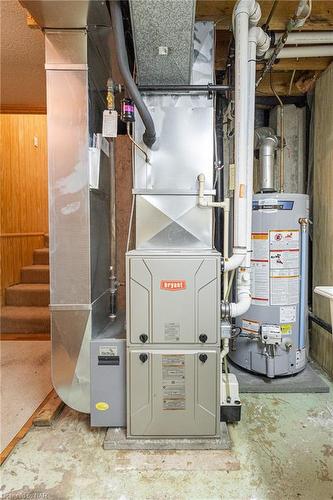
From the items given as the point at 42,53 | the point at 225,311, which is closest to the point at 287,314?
the point at 225,311

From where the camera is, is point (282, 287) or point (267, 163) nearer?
point (282, 287)

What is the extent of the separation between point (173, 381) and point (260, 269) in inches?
41.6

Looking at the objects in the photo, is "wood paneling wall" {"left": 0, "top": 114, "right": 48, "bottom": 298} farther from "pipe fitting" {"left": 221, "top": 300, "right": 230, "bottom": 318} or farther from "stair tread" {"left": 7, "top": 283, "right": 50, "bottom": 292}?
"pipe fitting" {"left": 221, "top": 300, "right": 230, "bottom": 318}

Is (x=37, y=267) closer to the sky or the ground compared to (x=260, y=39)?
closer to the ground

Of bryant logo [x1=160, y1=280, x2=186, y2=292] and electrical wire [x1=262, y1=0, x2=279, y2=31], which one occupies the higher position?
electrical wire [x1=262, y1=0, x2=279, y2=31]

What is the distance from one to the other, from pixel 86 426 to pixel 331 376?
1.87 m

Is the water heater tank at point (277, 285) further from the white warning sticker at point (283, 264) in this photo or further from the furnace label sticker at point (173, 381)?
the furnace label sticker at point (173, 381)

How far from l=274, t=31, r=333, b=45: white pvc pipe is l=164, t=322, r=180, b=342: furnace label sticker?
2023 mm

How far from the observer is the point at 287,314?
2127 millimetres

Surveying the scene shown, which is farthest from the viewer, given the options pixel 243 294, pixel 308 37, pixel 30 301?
pixel 30 301

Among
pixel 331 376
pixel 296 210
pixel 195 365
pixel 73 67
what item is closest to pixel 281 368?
pixel 331 376

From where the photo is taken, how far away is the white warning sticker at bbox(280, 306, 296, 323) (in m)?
2.12

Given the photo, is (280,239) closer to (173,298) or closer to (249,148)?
(249,148)

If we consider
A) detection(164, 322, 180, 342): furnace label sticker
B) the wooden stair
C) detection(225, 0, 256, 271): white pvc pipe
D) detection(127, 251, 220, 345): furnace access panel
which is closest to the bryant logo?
detection(127, 251, 220, 345): furnace access panel
